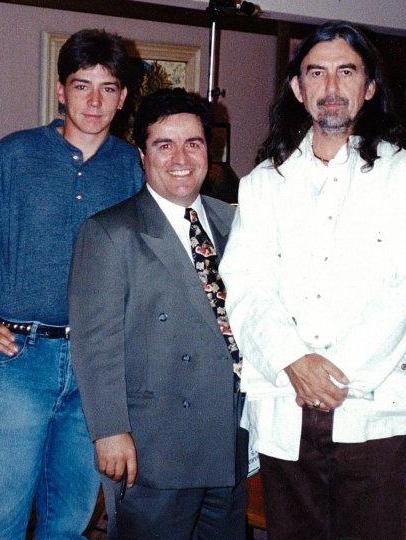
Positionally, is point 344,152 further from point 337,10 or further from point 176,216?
point 337,10

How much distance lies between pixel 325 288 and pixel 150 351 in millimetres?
468

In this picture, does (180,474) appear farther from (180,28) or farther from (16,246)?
(180,28)

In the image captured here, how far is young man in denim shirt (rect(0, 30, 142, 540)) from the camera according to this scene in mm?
2006

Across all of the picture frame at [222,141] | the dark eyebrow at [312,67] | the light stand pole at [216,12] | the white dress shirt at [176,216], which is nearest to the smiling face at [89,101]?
the white dress shirt at [176,216]

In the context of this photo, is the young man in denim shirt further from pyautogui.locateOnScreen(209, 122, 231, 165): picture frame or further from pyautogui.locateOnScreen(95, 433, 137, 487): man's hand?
pyautogui.locateOnScreen(209, 122, 231, 165): picture frame

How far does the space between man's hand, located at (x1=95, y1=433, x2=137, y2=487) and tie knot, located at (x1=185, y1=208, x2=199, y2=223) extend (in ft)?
1.96

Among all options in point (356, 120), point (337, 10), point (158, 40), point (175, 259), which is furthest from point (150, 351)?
point (337, 10)

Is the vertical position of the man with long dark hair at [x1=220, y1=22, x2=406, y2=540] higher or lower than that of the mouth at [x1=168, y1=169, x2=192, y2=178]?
lower

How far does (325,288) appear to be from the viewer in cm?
180

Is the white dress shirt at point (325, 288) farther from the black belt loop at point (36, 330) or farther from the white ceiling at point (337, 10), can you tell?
the white ceiling at point (337, 10)

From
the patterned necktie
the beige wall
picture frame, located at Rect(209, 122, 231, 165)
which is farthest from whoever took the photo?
picture frame, located at Rect(209, 122, 231, 165)

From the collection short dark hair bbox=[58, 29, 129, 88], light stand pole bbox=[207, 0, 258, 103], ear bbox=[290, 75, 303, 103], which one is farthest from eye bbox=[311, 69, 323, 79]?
light stand pole bbox=[207, 0, 258, 103]

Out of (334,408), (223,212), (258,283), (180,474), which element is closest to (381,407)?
(334,408)

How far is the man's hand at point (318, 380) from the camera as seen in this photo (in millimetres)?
1729
